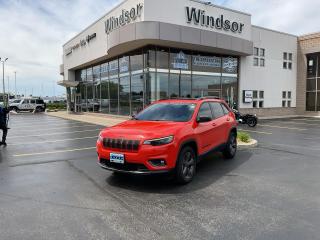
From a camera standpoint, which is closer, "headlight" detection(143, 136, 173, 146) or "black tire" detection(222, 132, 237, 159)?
"headlight" detection(143, 136, 173, 146)

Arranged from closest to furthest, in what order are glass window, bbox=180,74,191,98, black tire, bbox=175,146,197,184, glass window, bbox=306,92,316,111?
black tire, bbox=175,146,197,184
glass window, bbox=180,74,191,98
glass window, bbox=306,92,316,111

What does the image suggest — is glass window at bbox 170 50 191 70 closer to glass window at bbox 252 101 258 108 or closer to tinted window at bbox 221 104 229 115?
glass window at bbox 252 101 258 108

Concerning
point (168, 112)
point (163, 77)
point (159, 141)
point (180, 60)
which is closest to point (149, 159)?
point (159, 141)

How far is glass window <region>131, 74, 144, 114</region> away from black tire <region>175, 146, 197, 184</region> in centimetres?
1446

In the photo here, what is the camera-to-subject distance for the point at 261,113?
25.8 meters

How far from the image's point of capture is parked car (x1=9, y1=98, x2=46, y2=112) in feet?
135

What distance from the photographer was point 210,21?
811 inches

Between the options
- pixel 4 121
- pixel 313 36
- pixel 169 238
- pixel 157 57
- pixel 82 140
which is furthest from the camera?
pixel 313 36

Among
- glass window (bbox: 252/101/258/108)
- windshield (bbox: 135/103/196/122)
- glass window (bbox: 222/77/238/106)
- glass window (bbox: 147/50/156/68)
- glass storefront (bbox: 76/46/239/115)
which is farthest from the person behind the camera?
glass window (bbox: 252/101/258/108)

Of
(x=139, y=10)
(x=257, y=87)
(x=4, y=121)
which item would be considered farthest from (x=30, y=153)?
(x=257, y=87)

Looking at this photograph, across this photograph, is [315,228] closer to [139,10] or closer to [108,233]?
[108,233]

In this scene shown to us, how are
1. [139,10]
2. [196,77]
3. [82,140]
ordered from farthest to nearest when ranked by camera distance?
[196,77]
[139,10]
[82,140]

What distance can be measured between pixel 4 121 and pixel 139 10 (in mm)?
10673

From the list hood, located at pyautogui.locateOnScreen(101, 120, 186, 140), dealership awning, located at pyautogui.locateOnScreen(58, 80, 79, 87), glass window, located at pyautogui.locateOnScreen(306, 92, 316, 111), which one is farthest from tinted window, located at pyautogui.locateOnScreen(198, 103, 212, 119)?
dealership awning, located at pyautogui.locateOnScreen(58, 80, 79, 87)
